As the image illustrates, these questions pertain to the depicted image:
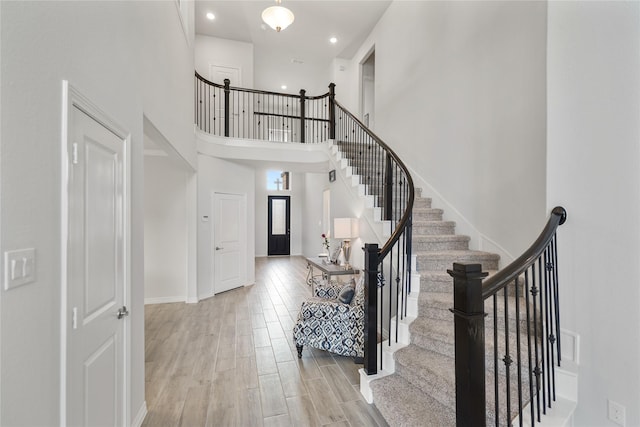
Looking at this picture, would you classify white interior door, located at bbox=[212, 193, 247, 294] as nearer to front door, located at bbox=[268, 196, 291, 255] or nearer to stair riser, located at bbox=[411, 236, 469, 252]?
stair riser, located at bbox=[411, 236, 469, 252]

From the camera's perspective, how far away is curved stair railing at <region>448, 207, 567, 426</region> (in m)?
1.34

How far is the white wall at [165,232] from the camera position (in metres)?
4.99

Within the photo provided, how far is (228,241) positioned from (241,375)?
3.36 meters

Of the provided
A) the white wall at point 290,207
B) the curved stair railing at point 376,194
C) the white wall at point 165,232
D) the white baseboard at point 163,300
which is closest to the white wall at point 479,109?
the curved stair railing at point 376,194

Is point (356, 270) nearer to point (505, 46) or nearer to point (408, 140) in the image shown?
point (408, 140)

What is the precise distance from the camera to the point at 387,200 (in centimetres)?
384

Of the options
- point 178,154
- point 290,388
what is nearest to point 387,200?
point 290,388

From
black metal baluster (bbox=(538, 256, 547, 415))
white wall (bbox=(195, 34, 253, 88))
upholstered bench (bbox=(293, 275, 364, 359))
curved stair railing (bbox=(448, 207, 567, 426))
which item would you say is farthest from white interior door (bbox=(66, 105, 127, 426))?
white wall (bbox=(195, 34, 253, 88))

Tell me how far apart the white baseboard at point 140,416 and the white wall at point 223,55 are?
21.9 feet

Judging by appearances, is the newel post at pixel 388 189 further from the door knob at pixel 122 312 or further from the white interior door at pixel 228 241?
the white interior door at pixel 228 241

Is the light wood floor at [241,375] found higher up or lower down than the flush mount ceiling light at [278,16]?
lower down

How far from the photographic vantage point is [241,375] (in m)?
2.79

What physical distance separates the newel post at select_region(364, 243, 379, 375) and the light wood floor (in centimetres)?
30

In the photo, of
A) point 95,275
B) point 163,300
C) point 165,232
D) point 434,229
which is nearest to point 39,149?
point 95,275
